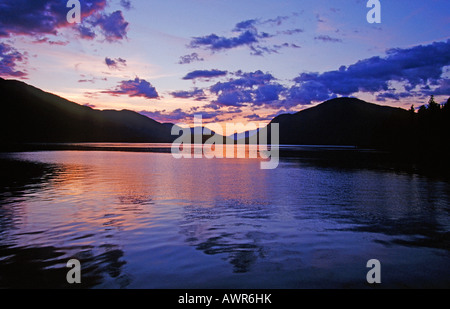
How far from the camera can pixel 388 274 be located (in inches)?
440

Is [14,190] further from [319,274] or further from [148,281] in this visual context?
[319,274]

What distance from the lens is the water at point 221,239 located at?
35.1 feet

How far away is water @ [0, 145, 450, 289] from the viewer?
10695mm

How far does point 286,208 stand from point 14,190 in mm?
25853

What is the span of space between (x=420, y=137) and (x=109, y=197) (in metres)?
126

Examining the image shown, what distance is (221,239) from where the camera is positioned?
15.2 metres

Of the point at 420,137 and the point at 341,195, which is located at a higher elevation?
the point at 420,137

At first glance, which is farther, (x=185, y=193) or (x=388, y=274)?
(x=185, y=193)

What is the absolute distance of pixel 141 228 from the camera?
1698 centimetres
